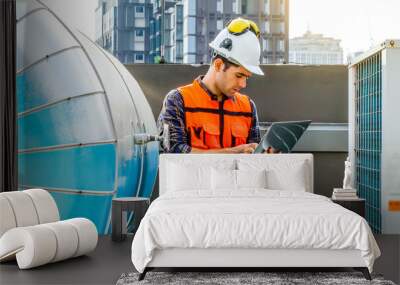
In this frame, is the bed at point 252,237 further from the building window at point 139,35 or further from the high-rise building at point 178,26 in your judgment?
the building window at point 139,35

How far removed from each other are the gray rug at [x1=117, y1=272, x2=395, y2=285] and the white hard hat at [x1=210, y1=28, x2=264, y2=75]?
7.88 ft

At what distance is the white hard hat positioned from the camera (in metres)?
6.37

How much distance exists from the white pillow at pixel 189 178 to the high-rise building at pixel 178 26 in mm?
1148

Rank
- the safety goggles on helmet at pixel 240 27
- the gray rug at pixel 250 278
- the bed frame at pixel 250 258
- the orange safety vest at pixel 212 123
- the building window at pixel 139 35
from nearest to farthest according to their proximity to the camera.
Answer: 1. the gray rug at pixel 250 278
2. the bed frame at pixel 250 258
3. the orange safety vest at pixel 212 123
4. the safety goggles on helmet at pixel 240 27
5. the building window at pixel 139 35

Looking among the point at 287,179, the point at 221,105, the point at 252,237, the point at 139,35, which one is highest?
the point at 139,35

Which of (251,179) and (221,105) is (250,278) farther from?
(221,105)

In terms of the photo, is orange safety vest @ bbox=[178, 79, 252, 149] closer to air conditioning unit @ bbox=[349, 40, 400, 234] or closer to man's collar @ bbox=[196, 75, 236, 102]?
man's collar @ bbox=[196, 75, 236, 102]

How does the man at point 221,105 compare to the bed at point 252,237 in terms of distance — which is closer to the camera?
the bed at point 252,237

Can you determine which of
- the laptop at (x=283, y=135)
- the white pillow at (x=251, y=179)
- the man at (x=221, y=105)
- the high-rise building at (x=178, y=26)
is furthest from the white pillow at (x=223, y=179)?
the high-rise building at (x=178, y=26)

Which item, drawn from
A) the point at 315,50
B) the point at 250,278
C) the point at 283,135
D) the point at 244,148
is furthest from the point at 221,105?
the point at 250,278

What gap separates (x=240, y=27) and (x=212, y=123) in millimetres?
946

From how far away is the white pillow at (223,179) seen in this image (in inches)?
227

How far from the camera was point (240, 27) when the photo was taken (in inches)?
253

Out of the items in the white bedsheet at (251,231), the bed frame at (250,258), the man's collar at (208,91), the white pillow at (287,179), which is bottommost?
the bed frame at (250,258)
